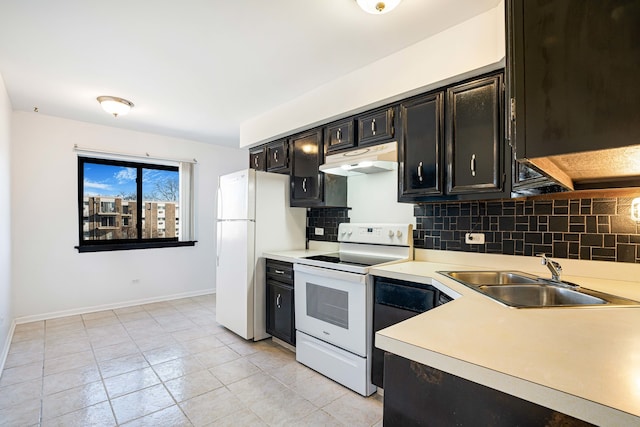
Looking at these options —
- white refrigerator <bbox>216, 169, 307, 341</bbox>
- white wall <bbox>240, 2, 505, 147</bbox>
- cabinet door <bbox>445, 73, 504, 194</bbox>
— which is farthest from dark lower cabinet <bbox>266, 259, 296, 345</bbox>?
cabinet door <bbox>445, 73, 504, 194</bbox>

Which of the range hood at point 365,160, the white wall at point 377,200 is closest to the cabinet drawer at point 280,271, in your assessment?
the white wall at point 377,200

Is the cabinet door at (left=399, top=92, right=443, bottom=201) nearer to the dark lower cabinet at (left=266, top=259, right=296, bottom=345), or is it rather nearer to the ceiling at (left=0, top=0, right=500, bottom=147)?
the ceiling at (left=0, top=0, right=500, bottom=147)

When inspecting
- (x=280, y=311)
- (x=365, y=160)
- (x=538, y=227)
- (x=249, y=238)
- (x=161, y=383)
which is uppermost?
(x=365, y=160)

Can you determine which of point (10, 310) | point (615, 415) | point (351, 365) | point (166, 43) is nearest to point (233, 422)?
point (351, 365)

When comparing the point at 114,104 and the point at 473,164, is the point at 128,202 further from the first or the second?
the point at 473,164

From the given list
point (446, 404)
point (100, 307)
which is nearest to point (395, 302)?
point (446, 404)

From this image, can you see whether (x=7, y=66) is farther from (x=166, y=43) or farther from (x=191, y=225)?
(x=191, y=225)

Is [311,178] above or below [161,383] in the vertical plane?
above

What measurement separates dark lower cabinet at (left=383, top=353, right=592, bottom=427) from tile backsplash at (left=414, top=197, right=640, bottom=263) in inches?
64.6

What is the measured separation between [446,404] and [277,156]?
10.5 feet

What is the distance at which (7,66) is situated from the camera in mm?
2668

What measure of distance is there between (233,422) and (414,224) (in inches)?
77.3

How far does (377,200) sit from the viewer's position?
2.99 metres

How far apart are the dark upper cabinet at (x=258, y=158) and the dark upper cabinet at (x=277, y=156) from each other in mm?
92
